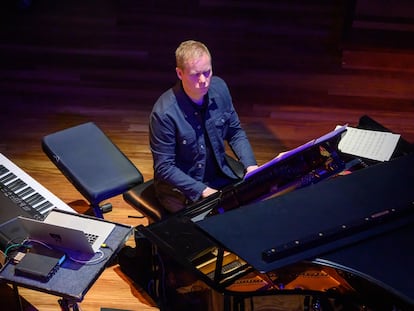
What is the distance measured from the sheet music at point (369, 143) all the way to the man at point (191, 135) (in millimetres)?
599

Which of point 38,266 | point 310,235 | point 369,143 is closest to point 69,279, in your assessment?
point 38,266

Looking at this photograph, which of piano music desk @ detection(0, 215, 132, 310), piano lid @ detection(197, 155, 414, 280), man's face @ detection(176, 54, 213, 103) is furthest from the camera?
man's face @ detection(176, 54, 213, 103)

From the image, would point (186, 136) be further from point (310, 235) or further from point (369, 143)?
point (310, 235)

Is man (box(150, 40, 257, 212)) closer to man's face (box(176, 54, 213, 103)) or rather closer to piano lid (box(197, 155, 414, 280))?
man's face (box(176, 54, 213, 103))

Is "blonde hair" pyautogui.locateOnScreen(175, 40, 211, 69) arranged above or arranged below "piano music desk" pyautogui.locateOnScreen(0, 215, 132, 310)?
above

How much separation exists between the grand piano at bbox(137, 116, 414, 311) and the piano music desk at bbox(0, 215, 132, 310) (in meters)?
0.29

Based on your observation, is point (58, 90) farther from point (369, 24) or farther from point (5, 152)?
point (369, 24)

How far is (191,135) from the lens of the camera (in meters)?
3.89

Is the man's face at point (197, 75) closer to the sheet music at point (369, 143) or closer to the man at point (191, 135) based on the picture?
the man at point (191, 135)

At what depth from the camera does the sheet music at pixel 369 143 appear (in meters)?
3.83

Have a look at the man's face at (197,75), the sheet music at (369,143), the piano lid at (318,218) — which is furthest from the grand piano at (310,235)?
the man's face at (197,75)

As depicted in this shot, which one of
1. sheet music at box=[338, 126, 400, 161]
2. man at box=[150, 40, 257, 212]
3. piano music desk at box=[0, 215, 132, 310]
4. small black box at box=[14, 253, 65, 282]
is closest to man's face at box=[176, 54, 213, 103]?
man at box=[150, 40, 257, 212]

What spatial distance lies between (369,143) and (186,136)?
1068mm

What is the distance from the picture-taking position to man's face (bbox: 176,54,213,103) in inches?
142
